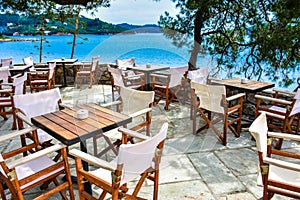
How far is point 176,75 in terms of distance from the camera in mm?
3789

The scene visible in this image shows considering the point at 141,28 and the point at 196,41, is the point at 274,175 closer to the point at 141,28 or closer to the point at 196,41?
the point at 141,28

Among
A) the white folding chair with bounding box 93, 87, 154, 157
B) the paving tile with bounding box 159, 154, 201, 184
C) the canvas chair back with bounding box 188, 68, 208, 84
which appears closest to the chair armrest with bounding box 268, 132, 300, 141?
the paving tile with bounding box 159, 154, 201, 184

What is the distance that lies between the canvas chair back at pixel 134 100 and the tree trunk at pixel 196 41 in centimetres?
144

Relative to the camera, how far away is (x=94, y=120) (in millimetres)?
1938

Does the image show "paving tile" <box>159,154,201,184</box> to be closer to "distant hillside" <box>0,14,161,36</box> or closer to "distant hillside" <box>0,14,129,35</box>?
"distant hillside" <box>0,14,161,36</box>

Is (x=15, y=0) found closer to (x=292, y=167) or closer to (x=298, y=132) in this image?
(x=292, y=167)

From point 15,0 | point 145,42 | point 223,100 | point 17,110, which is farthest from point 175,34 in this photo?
point 15,0

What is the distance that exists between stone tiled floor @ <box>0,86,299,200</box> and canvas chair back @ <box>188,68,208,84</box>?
2.29 ft

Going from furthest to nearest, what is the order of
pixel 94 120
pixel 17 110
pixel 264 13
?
pixel 264 13, pixel 17 110, pixel 94 120

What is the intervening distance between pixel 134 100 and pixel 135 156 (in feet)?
4.55

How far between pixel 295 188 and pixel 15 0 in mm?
4539

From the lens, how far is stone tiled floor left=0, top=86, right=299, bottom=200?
193 centimetres

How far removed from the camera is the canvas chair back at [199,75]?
355 centimetres

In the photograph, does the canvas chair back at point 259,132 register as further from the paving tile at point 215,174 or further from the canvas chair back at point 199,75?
the canvas chair back at point 199,75
